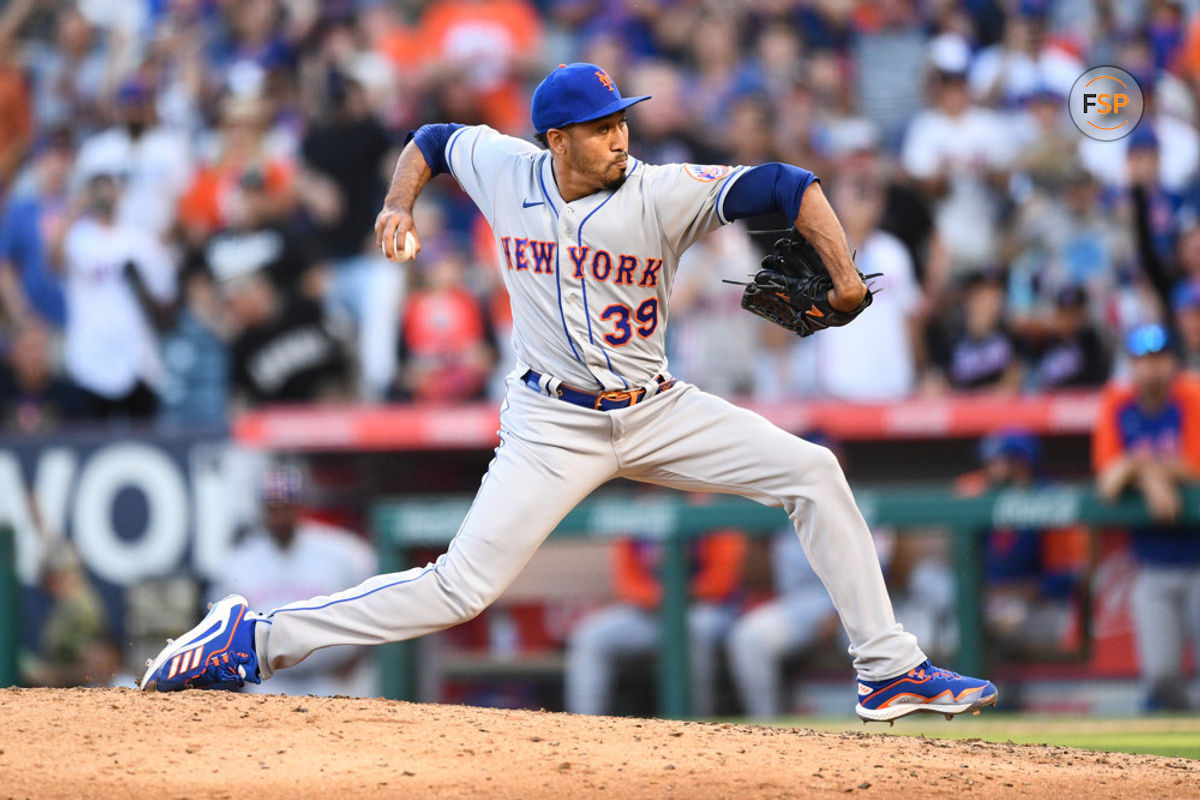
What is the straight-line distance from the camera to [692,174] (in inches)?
168

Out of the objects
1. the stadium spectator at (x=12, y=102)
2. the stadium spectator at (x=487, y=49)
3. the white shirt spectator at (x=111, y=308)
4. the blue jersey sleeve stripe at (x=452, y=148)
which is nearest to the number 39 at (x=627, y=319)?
the blue jersey sleeve stripe at (x=452, y=148)

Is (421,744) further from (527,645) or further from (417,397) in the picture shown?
(417,397)

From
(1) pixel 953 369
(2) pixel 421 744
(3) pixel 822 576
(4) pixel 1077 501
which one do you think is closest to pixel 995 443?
(4) pixel 1077 501

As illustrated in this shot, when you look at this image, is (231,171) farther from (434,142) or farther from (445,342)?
(434,142)

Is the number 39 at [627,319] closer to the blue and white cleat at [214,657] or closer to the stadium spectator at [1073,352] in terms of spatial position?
the blue and white cleat at [214,657]

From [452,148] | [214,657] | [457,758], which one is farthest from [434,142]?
[457,758]

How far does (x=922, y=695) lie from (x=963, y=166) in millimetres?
4806

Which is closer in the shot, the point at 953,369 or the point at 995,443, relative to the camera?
the point at 995,443

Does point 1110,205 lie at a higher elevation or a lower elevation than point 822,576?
higher

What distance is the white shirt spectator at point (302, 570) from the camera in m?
7.77

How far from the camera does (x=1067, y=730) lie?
6.26m

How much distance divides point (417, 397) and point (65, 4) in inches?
212

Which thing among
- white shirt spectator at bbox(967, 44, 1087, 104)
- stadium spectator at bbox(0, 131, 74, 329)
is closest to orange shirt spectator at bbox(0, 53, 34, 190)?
stadium spectator at bbox(0, 131, 74, 329)

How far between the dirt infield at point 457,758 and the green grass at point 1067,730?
3.80 ft
